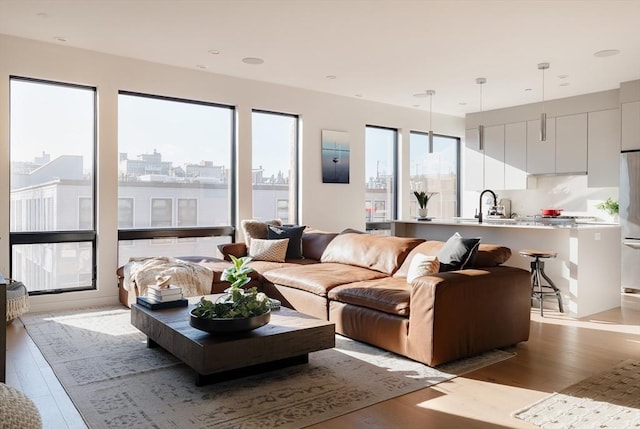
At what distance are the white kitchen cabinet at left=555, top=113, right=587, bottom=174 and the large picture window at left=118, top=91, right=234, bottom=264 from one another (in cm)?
499

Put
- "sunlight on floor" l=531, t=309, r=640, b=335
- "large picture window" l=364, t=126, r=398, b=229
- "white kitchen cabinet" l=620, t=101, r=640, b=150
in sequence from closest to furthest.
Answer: "sunlight on floor" l=531, t=309, r=640, b=335 → "white kitchen cabinet" l=620, t=101, r=640, b=150 → "large picture window" l=364, t=126, r=398, b=229

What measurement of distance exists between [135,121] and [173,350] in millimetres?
3600

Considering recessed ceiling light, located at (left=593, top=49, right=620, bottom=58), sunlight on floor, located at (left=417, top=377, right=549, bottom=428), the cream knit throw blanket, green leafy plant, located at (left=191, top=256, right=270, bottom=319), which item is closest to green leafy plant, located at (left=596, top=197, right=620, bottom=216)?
recessed ceiling light, located at (left=593, top=49, right=620, bottom=58)

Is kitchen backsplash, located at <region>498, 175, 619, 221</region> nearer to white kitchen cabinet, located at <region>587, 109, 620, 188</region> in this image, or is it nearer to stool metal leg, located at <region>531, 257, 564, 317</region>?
white kitchen cabinet, located at <region>587, 109, 620, 188</region>

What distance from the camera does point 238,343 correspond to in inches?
115

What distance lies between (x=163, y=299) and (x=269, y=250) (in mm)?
2070

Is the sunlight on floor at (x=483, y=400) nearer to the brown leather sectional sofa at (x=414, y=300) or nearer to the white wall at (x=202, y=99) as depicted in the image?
the brown leather sectional sofa at (x=414, y=300)

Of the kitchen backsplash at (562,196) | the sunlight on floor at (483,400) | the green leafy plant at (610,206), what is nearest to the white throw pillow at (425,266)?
the sunlight on floor at (483,400)

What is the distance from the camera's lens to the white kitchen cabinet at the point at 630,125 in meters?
6.48

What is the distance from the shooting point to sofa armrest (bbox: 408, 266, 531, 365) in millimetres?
3359

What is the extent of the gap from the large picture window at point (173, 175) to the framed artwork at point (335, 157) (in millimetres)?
1442

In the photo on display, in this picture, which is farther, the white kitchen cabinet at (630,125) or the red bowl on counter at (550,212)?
the red bowl on counter at (550,212)

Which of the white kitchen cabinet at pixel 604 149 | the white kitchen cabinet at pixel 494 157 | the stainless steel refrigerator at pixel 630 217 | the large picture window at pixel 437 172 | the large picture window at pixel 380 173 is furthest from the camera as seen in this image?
the large picture window at pixel 437 172

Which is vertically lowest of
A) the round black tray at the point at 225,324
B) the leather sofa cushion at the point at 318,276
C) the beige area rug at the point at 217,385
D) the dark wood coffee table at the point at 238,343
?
the beige area rug at the point at 217,385
